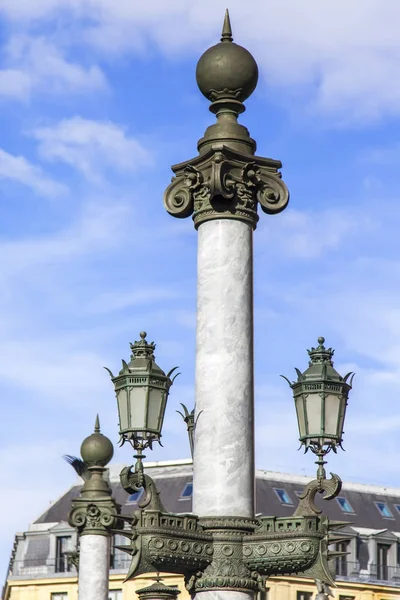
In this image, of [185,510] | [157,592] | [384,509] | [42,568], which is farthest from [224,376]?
[384,509]

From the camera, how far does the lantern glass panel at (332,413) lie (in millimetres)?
14867

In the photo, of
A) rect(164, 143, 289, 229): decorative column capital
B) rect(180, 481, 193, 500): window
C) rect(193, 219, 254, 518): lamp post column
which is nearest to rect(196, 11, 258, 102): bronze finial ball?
rect(164, 143, 289, 229): decorative column capital

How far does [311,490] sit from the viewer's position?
45.8ft

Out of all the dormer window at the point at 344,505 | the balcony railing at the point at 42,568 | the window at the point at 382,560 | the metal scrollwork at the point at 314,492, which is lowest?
the metal scrollwork at the point at 314,492

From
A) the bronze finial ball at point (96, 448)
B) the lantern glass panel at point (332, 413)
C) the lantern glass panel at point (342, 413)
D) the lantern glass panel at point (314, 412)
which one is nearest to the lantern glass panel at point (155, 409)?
the lantern glass panel at point (314, 412)

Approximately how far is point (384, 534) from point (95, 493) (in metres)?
56.3

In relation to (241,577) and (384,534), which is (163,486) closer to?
(384,534)

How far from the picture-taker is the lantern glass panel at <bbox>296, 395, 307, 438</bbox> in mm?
14972

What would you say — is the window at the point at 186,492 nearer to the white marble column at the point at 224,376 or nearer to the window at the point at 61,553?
the window at the point at 61,553

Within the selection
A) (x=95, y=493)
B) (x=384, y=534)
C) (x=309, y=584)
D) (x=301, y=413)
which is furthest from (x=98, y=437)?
(x=384, y=534)

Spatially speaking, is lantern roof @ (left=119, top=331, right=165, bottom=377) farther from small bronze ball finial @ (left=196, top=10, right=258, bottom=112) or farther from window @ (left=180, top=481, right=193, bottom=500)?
window @ (left=180, top=481, right=193, bottom=500)

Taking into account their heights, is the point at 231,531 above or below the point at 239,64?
below

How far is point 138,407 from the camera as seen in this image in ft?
50.9

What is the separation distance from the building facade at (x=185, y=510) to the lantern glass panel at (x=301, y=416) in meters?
60.0
